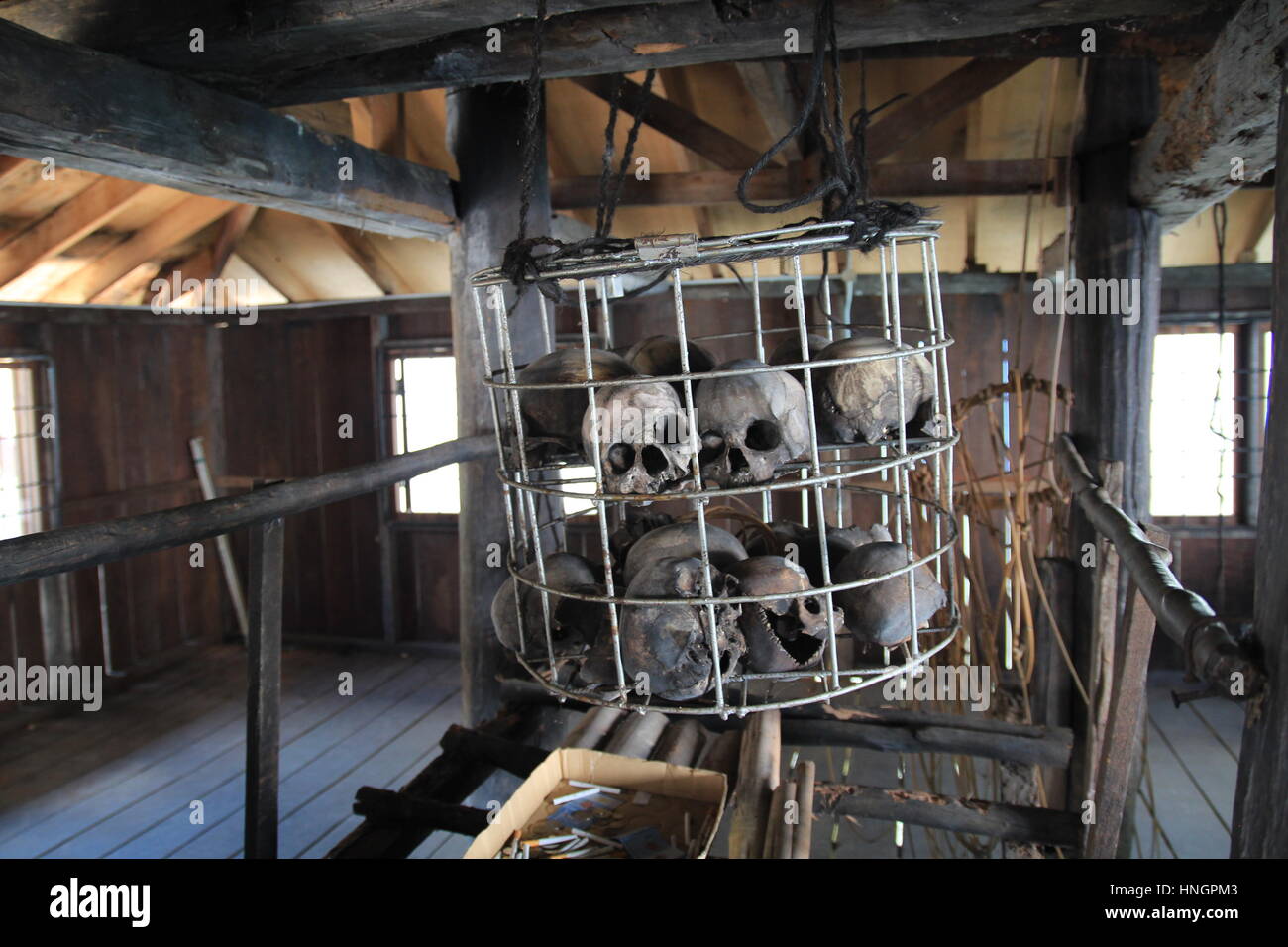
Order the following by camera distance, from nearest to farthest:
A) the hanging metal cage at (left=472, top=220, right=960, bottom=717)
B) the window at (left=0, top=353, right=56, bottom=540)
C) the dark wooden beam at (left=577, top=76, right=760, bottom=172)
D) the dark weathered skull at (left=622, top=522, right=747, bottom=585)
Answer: the hanging metal cage at (left=472, top=220, right=960, bottom=717) < the dark weathered skull at (left=622, top=522, right=747, bottom=585) < the dark wooden beam at (left=577, top=76, right=760, bottom=172) < the window at (left=0, top=353, right=56, bottom=540)

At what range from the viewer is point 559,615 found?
1536mm

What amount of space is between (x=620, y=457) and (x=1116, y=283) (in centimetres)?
243

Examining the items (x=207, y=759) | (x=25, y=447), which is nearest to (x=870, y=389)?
(x=207, y=759)

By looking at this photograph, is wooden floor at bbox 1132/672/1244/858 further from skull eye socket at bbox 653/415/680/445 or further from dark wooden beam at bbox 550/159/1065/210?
skull eye socket at bbox 653/415/680/445

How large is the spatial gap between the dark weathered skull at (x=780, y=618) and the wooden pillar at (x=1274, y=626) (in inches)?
22.4

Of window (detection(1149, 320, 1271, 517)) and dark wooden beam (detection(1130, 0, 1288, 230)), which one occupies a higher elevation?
dark wooden beam (detection(1130, 0, 1288, 230))

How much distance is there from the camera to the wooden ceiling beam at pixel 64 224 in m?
4.98

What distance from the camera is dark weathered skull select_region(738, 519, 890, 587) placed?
159cm

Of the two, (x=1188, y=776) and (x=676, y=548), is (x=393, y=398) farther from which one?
(x=676, y=548)

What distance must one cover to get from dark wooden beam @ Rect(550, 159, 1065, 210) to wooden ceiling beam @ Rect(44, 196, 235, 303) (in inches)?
114
